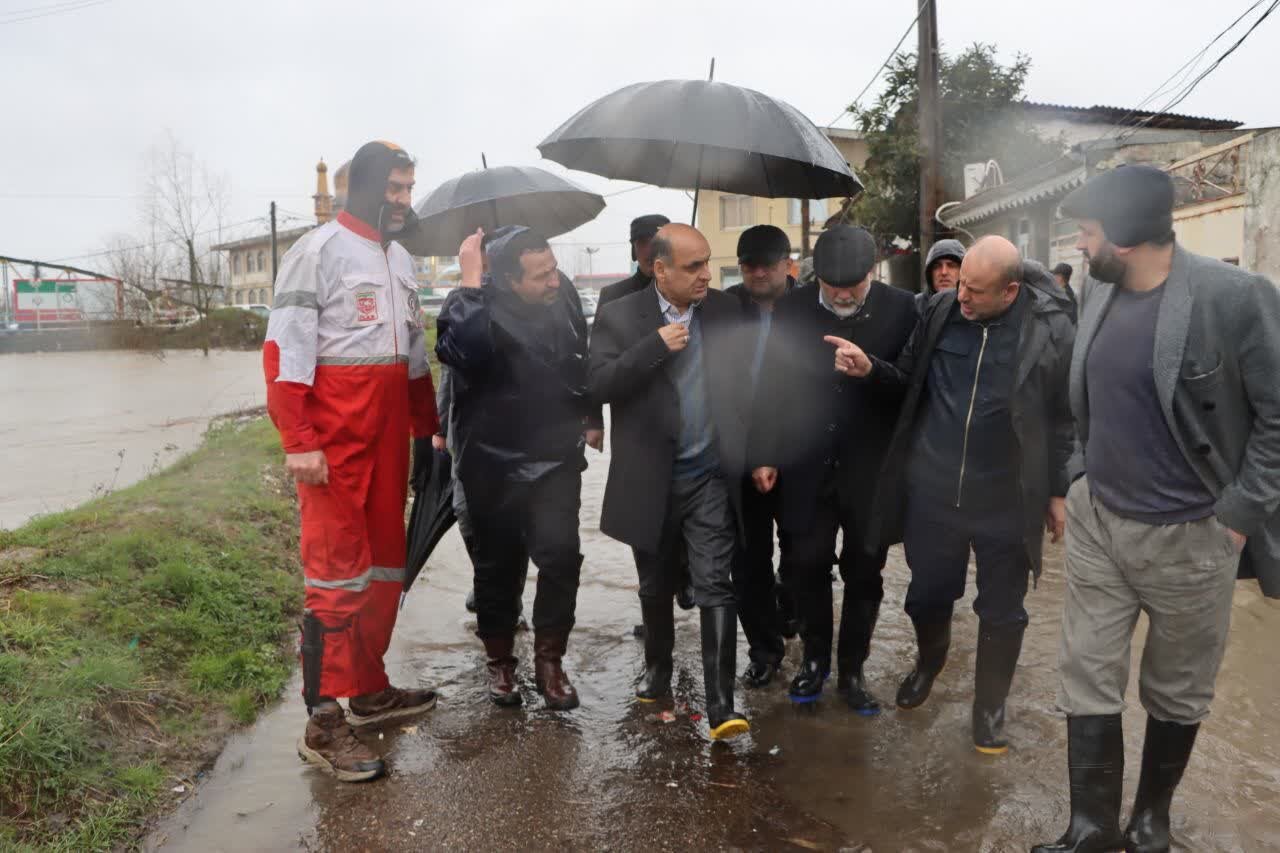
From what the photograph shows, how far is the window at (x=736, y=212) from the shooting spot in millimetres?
36906

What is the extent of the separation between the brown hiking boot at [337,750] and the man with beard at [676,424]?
1.27 meters

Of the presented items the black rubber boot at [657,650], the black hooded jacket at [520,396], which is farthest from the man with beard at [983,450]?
the black hooded jacket at [520,396]

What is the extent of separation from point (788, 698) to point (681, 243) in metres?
2.05

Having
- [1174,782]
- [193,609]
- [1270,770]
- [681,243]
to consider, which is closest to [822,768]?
[1174,782]

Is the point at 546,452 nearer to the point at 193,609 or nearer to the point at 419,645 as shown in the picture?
the point at 419,645

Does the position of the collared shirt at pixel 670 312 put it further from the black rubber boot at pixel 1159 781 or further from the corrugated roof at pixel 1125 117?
the corrugated roof at pixel 1125 117

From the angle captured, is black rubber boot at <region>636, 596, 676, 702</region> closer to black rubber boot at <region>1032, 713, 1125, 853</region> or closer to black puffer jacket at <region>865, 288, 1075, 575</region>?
black puffer jacket at <region>865, 288, 1075, 575</region>

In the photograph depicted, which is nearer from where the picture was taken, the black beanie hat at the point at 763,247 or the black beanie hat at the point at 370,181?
the black beanie hat at the point at 370,181

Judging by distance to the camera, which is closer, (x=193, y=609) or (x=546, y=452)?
(x=546, y=452)

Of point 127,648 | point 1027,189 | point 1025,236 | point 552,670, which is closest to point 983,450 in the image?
point 552,670

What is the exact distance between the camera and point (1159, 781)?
3.08 metres

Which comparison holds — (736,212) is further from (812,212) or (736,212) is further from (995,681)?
(995,681)

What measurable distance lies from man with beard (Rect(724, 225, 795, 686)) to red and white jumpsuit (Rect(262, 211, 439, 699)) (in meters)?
1.52

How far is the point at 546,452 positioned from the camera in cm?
426
